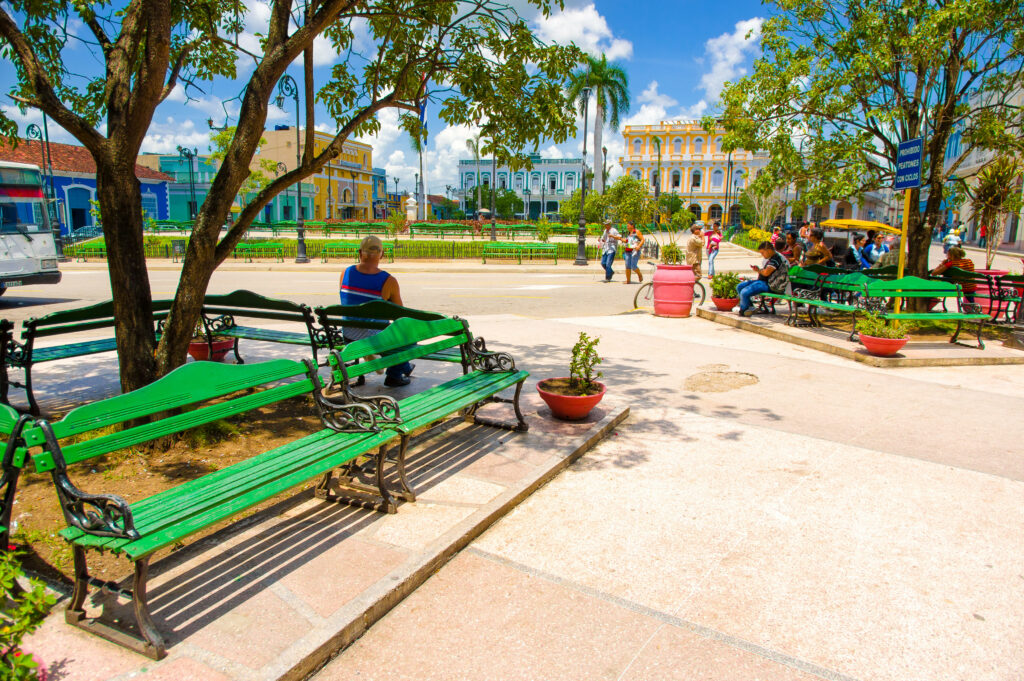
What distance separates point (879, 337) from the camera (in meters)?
8.38

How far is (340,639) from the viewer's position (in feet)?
9.16

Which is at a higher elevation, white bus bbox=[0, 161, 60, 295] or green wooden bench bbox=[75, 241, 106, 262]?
white bus bbox=[0, 161, 60, 295]

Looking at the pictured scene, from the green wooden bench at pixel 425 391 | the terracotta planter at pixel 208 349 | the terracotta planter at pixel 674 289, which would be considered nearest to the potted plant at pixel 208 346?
the terracotta planter at pixel 208 349

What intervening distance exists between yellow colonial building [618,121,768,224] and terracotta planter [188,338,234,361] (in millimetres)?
85847

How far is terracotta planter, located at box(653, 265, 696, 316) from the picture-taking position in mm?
11977

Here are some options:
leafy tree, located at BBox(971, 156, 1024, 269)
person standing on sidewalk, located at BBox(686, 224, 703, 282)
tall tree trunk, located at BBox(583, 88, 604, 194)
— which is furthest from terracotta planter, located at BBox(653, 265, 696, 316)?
tall tree trunk, located at BBox(583, 88, 604, 194)

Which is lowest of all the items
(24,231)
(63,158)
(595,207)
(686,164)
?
(24,231)

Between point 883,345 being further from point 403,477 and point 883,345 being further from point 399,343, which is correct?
point 403,477

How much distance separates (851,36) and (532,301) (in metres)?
7.72

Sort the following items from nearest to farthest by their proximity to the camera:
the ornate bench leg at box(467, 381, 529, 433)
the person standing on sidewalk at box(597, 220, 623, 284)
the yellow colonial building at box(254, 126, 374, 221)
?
the ornate bench leg at box(467, 381, 529, 433), the person standing on sidewalk at box(597, 220, 623, 284), the yellow colonial building at box(254, 126, 374, 221)

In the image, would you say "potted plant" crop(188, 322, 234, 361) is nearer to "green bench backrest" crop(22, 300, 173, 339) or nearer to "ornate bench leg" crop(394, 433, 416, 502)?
"green bench backrest" crop(22, 300, 173, 339)

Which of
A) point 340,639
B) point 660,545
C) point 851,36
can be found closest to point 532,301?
point 851,36

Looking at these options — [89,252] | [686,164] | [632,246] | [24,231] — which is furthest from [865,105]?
[686,164]

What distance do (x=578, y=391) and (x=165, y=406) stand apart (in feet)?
11.1
